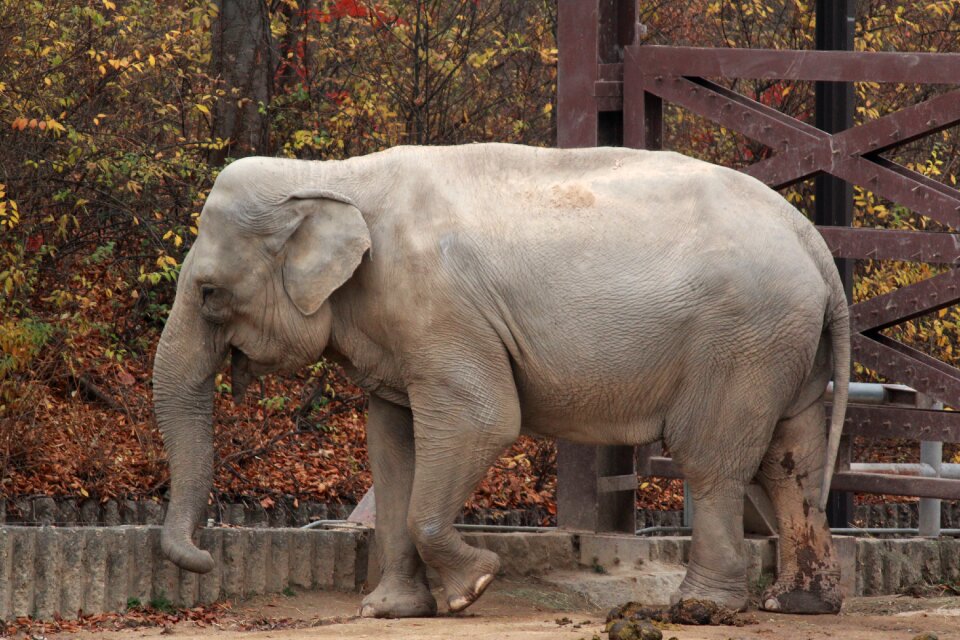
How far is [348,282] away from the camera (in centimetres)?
779

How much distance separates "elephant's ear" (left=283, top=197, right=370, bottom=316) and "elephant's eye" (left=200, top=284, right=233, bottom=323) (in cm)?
29

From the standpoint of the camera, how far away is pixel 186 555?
746 centimetres

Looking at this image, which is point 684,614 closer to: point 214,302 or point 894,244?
point 894,244

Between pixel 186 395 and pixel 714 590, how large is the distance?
264 cm

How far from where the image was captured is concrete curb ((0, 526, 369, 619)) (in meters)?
6.99

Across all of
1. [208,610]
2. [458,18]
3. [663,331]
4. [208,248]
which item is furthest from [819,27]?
[208,610]

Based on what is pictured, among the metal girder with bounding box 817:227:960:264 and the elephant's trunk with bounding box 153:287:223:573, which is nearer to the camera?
the elephant's trunk with bounding box 153:287:223:573

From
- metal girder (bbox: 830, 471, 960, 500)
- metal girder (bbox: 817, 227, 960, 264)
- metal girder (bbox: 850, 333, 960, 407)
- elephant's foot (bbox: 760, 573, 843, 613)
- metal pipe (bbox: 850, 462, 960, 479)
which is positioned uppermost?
metal girder (bbox: 817, 227, 960, 264)

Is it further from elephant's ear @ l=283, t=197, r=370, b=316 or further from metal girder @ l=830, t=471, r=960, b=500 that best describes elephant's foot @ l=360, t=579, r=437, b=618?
metal girder @ l=830, t=471, r=960, b=500

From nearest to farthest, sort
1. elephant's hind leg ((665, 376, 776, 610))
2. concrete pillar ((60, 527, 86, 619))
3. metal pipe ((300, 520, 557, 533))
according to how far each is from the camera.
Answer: concrete pillar ((60, 527, 86, 619)) → elephant's hind leg ((665, 376, 776, 610)) → metal pipe ((300, 520, 557, 533))

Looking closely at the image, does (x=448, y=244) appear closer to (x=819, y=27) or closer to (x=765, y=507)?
(x=765, y=507)

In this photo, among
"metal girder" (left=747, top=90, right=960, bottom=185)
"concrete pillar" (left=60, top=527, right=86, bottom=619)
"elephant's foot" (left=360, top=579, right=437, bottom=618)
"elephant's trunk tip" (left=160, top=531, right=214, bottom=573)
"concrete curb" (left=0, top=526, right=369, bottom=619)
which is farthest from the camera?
"metal girder" (left=747, top=90, right=960, bottom=185)

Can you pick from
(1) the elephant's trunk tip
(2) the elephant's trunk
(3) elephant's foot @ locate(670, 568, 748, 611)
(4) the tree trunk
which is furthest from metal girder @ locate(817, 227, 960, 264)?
(4) the tree trunk

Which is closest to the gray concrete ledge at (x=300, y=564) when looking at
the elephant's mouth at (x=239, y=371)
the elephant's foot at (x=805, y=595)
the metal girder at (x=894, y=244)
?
the elephant's mouth at (x=239, y=371)
